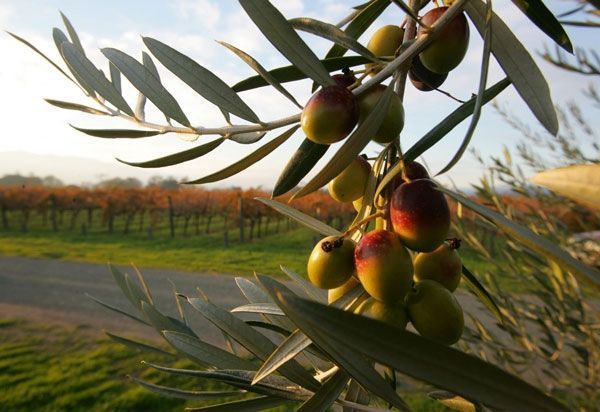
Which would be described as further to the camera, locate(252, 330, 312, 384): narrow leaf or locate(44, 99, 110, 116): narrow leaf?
locate(44, 99, 110, 116): narrow leaf

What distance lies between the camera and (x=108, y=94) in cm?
54

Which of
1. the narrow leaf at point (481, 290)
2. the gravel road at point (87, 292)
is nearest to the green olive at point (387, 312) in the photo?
the narrow leaf at point (481, 290)

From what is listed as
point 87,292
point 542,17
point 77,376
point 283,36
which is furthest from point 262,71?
point 87,292

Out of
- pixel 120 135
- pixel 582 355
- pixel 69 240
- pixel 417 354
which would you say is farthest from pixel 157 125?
pixel 69 240

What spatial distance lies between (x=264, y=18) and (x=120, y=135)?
0.27 m

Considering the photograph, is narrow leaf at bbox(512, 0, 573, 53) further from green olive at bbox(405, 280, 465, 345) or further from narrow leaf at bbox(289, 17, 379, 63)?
green olive at bbox(405, 280, 465, 345)

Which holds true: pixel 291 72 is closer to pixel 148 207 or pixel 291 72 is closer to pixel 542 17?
pixel 542 17

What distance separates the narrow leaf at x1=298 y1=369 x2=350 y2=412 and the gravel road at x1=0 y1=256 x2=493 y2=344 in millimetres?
6241

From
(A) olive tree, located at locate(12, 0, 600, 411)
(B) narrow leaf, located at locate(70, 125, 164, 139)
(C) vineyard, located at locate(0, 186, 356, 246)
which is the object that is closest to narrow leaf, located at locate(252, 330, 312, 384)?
(A) olive tree, located at locate(12, 0, 600, 411)

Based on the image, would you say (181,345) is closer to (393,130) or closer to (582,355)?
(393,130)

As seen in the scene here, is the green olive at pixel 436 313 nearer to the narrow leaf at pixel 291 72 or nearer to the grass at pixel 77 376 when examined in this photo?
the narrow leaf at pixel 291 72

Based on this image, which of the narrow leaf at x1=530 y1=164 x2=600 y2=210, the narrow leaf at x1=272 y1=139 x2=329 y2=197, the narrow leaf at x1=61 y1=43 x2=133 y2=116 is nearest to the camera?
the narrow leaf at x1=530 y1=164 x2=600 y2=210

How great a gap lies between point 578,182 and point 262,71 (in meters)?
0.29

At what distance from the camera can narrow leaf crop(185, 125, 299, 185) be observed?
0.46 meters
